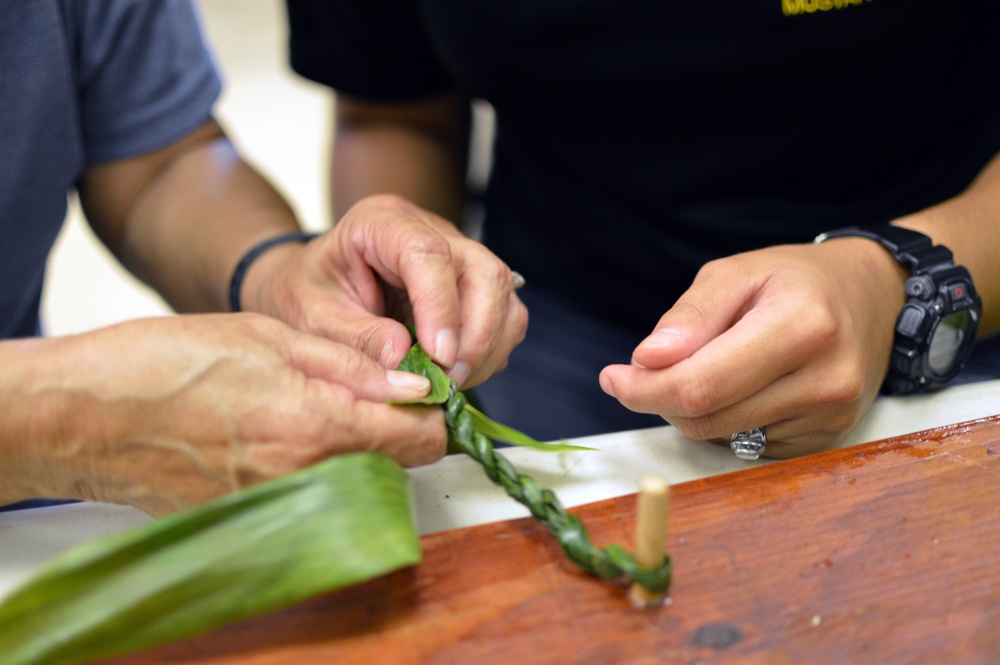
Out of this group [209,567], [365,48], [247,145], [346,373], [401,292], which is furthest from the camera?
[247,145]

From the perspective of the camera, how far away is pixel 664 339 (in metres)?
0.61

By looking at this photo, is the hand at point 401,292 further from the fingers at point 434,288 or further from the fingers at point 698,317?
the fingers at point 698,317

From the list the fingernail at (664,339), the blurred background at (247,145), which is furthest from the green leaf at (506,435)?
the blurred background at (247,145)

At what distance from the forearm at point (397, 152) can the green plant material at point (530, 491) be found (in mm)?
542

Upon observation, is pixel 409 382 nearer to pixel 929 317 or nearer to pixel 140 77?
pixel 929 317

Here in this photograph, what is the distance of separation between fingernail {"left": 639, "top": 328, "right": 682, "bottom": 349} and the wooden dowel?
138mm

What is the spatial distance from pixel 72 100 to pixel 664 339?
2.32ft

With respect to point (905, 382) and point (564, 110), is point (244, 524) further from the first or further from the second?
point (564, 110)

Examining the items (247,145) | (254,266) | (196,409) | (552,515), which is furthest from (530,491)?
(247,145)

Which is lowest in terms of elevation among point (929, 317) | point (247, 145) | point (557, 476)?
point (247, 145)

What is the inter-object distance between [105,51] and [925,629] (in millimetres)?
958

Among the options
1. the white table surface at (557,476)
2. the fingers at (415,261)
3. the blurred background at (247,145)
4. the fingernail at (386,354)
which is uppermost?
the fingers at (415,261)

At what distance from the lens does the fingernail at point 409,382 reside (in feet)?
1.93

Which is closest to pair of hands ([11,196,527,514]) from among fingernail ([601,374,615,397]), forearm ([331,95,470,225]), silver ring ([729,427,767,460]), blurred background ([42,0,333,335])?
fingernail ([601,374,615,397])
